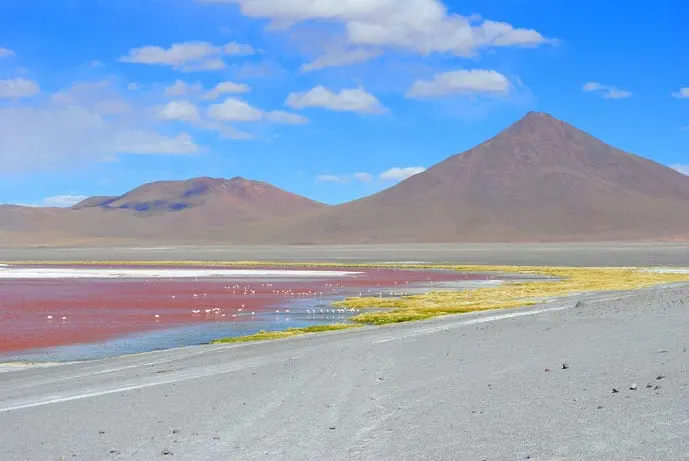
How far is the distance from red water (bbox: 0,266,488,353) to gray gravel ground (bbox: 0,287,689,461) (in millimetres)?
8243

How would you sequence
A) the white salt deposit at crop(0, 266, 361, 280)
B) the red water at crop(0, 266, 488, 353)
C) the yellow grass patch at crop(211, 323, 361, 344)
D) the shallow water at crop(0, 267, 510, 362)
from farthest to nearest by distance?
the white salt deposit at crop(0, 266, 361, 280)
the red water at crop(0, 266, 488, 353)
the shallow water at crop(0, 267, 510, 362)
the yellow grass patch at crop(211, 323, 361, 344)

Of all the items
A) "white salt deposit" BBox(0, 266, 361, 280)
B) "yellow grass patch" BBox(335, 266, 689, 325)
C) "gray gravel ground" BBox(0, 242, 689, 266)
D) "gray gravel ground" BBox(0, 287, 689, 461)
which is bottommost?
"gray gravel ground" BBox(0, 287, 689, 461)

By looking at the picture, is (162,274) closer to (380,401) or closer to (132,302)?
(132,302)

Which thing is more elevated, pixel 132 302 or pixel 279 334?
pixel 132 302

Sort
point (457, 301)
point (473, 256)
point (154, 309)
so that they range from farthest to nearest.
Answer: point (473, 256)
point (457, 301)
point (154, 309)

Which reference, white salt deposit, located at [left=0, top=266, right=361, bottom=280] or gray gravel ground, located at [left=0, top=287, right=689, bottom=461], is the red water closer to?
white salt deposit, located at [left=0, top=266, right=361, bottom=280]

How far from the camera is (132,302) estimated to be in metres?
39.2

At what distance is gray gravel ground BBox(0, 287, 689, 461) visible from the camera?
9.84 metres

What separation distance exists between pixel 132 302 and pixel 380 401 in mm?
28156

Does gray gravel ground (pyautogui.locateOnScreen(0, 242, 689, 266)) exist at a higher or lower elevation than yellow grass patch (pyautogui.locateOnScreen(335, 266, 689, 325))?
higher

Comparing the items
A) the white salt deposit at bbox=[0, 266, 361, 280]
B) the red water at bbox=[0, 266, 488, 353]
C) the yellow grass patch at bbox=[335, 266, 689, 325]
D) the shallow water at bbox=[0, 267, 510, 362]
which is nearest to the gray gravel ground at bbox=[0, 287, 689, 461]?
the shallow water at bbox=[0, 267, 510, 362]

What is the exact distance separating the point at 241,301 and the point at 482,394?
27870 mm

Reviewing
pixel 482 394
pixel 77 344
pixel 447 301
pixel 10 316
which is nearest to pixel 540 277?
pixel 447 301

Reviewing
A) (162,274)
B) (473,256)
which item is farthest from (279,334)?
(473,256)
